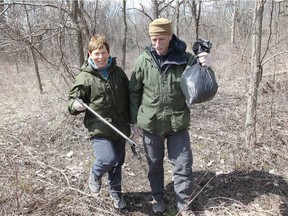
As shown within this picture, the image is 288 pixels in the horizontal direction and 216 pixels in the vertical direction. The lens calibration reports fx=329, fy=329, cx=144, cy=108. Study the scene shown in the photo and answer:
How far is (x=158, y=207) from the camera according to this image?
321 centimetres

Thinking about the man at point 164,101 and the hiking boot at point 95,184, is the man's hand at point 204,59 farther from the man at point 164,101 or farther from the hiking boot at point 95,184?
the hiking boot at point 95,184

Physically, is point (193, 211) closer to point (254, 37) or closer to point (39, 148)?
point (254, 37)

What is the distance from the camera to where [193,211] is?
3.16 metres

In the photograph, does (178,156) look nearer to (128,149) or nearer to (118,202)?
(118,202)

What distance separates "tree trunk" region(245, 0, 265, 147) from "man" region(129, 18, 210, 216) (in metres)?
1.43

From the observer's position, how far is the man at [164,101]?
2.76 meters

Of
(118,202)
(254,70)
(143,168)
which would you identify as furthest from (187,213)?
(254,70)

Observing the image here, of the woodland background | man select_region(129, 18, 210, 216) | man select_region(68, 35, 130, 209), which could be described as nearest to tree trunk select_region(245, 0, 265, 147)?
the woodland background

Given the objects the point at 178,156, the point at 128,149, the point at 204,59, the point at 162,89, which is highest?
the point at 204,59

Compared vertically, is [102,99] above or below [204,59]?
below

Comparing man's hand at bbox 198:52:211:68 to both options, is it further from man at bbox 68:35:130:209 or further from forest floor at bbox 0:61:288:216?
forest floor at bbox 0:61:288:216

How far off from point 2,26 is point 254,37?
3.65 meters

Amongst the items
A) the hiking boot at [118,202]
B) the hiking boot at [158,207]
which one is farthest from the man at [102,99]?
the hiking boot at [158,207]

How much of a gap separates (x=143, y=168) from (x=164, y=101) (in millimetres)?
1391
